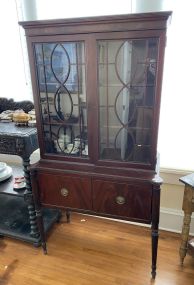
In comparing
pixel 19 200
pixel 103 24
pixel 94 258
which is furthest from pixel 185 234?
pixel 19 200

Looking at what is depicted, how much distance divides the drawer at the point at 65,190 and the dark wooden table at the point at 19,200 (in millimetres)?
159

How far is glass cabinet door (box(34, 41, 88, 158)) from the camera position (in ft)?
4.41

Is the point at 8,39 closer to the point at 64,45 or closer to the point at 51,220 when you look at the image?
the point at 64,45

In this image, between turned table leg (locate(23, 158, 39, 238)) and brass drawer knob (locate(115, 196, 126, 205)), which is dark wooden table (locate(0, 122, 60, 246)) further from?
brass drawer knob (locate(115, 196, 126, 205))

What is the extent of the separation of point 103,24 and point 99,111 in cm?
45

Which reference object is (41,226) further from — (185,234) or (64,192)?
(185,234)

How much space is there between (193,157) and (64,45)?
1.18 meters

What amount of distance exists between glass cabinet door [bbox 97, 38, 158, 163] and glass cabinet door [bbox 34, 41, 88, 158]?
0.39ft

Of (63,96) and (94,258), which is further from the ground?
(63,96)

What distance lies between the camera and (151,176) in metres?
1.38

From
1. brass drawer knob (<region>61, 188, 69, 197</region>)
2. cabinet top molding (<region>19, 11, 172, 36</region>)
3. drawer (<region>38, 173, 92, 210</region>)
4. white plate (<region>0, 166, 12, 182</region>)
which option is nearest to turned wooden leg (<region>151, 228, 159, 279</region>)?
drawer (<region>38, 173, 92, 210</region>)

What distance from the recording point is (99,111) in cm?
139

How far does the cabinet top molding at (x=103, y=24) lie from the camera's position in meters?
1.13

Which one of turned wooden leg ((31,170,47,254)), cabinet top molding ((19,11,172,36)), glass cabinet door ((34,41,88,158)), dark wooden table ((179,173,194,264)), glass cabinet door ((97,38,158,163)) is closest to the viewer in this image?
cabinet top molding ((19,11,172,36))
